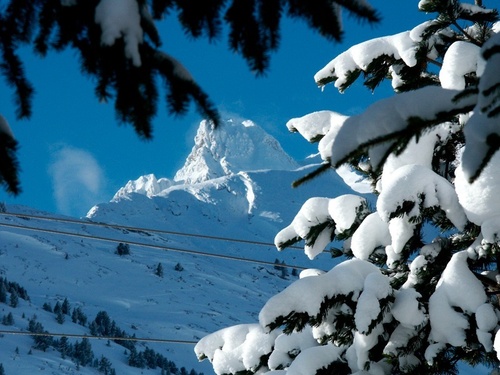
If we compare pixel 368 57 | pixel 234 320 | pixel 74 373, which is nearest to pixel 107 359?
pixel 74 373

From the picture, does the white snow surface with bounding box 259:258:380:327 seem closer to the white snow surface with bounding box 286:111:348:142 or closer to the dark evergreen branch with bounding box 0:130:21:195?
the white snow surface with bounding box 286:111:348:142

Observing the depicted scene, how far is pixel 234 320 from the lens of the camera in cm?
13312

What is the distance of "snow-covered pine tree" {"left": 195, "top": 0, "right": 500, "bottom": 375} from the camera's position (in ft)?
11.9

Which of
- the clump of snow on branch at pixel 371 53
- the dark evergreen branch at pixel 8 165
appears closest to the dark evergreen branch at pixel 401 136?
the dark evergreen branch at pixel 8 165

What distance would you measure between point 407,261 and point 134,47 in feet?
10.1

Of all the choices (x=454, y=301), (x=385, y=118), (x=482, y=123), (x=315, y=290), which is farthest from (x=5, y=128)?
(x=454, y=301)

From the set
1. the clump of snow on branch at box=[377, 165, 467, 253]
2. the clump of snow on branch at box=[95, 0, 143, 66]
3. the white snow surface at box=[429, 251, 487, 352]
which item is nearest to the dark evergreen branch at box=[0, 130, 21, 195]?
the clump of snow on branch at box=[95, 0, 143, 66]

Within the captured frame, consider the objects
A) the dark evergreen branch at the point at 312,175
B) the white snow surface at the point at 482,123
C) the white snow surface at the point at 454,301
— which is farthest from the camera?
the white snow surface at the point at 454,301

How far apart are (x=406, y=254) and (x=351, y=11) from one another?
2.69m

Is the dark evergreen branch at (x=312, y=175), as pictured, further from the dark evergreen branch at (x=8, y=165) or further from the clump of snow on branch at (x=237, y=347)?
the clump of snow on branch at (x=237, y=347)

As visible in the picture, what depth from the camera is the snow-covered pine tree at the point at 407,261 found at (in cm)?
364

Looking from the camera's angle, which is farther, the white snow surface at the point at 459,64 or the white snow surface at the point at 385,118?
the white snow surface at the point at 459,64

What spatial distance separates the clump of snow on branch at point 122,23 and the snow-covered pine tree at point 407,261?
1.63 meters

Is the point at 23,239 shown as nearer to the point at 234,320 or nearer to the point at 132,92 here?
the point at 234,320
